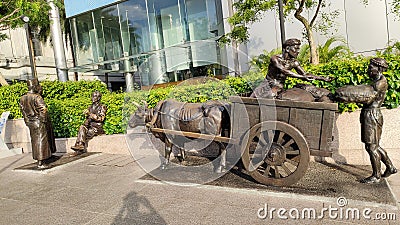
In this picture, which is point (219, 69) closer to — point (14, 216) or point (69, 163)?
point (69, 163)

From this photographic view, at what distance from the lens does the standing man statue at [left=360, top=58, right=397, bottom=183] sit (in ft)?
14.1

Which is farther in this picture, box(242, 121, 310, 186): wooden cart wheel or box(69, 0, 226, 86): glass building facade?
box(69, 0, 226, 86): glass building facade

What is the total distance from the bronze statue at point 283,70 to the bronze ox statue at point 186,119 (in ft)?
2.50

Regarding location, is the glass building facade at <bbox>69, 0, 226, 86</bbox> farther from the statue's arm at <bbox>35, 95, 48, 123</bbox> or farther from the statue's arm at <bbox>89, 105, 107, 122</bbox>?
the statue's arm at <bbox>35, 95, 48, 123</bbox>

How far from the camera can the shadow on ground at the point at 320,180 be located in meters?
4.17

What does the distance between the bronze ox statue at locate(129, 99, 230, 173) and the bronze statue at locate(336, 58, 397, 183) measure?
1925 millimetres

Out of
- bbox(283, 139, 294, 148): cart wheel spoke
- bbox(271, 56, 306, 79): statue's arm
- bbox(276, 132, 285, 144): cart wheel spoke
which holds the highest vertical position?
bbox(271, 56, 306, 79): statue's arm

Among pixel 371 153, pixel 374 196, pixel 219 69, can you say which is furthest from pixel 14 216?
pixel 219 69

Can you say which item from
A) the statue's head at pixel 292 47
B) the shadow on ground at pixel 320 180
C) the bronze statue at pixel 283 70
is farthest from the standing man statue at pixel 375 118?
the statue's head at pixel 292 47

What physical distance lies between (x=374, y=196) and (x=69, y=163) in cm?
675

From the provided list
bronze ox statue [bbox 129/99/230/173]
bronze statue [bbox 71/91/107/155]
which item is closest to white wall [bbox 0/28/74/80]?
bronze statue [bbox 71/91/107/155]

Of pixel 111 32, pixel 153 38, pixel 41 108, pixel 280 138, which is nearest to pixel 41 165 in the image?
pixel 41 108

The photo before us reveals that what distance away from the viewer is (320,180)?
15.8 ft

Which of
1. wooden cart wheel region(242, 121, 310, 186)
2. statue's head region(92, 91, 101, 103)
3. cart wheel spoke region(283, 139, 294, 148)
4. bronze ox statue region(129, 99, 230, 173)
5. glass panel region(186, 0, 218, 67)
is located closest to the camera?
wooden cart wheel region(242, 121, 310, 186)
